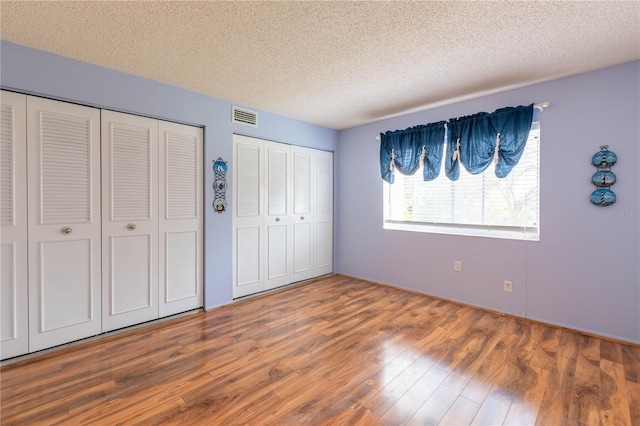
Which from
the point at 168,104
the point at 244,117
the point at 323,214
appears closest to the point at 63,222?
the point at 168,104

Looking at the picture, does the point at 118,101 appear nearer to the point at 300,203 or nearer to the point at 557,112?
the point at 300,203

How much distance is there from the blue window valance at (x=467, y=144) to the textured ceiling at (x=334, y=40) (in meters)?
0.35

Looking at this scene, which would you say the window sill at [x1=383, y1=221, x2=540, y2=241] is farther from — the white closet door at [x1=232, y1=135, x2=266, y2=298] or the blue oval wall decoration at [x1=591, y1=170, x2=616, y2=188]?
the white closet door at [x1=232, y1=135, x2=266, y2=298]

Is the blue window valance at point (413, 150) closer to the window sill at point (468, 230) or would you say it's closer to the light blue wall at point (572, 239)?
the light blue wall at point (572, 239)

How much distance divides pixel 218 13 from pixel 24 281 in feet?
7.89

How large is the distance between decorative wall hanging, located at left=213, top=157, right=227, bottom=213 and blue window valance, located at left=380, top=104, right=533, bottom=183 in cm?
214

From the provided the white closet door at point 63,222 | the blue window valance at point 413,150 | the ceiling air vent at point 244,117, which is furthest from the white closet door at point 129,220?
the blue window valance at point 413,150

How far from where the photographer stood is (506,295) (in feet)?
10.3

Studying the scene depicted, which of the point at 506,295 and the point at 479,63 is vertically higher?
the point at 479,63

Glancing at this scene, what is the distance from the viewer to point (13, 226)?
2180 mm

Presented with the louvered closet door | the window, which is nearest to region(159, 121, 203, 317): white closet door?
the louvered closet door

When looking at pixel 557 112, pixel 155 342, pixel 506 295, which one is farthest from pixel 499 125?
pixel 155 342

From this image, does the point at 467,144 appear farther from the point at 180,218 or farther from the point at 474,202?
the point at 180,218

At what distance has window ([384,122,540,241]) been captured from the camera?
3.02 meters
